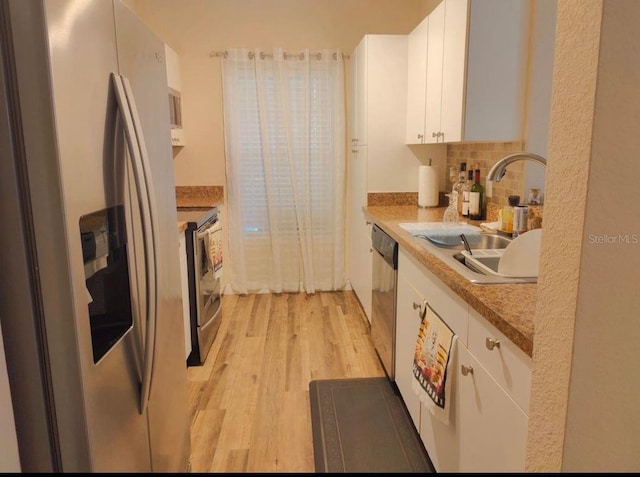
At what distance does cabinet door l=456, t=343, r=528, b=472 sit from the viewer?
1.16 metres

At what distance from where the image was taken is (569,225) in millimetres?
744

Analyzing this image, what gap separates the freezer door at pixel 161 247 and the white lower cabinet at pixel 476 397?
935 millimetres

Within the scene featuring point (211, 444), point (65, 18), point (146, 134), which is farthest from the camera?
point (211, 444)

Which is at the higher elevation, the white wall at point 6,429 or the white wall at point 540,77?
the white wall at point 540,77

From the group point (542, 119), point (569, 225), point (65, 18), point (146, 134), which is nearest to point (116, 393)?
point (146, 134)

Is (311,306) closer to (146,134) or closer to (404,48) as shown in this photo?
(404,48)

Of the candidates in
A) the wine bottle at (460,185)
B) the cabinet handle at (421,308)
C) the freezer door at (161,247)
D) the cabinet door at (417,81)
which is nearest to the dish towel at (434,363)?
the cabinet handle at (421,308)

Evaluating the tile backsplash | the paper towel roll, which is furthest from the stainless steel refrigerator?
A: the paper towel roll

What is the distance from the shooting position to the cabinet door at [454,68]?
2.32 metres

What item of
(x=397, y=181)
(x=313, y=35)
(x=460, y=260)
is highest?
(x=313, y=35)

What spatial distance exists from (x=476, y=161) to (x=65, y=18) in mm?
2591

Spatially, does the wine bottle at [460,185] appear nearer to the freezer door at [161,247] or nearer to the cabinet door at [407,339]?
the cabinet door at [407,339]

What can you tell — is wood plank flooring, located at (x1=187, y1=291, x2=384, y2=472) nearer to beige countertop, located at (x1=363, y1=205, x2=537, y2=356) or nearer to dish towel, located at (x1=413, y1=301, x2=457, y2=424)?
dish towel, located at (x1=413, y1=301, x2=457, y2=424)

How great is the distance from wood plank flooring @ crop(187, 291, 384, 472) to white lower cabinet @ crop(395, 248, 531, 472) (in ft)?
2.11
